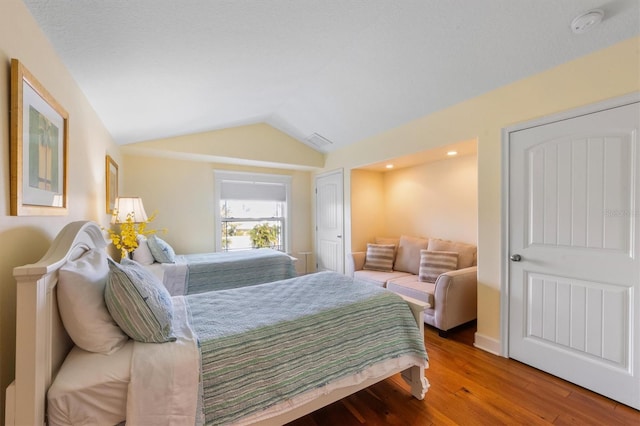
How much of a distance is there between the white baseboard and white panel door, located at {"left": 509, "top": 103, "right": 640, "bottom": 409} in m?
0.13

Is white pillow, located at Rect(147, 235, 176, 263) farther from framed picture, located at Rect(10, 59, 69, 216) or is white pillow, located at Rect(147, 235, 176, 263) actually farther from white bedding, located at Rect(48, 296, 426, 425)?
white bedding, located at Rect(48, 296, 426, 425)

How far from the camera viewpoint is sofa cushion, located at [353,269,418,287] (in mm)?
3301

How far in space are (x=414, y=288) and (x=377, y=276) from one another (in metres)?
0.65

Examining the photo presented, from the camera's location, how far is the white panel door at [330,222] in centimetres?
443

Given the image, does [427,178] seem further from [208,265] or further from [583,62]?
[208,265]

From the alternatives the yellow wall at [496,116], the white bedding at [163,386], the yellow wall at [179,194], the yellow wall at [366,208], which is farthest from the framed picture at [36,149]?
the yellow wall at [366,208]

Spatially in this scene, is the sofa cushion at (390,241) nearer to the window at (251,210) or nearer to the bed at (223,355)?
the window at (251,210)

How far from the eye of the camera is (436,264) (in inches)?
119

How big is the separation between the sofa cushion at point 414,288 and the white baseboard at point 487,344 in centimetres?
46

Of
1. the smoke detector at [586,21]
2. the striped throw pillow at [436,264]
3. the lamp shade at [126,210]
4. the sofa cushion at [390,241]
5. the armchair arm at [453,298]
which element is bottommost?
the armchair arm at [453,298]

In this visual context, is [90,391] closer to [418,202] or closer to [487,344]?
[487,344]

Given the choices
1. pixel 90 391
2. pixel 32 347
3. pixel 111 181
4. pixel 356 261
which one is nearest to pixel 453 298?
pixel 356 261

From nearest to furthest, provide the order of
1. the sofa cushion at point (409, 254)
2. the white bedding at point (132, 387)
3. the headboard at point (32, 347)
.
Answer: the headboard at point (32, 347), the white bedding at point (132, 387), the sofa cushion at point (409, 254)

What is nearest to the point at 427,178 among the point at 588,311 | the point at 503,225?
the point at 503,225
